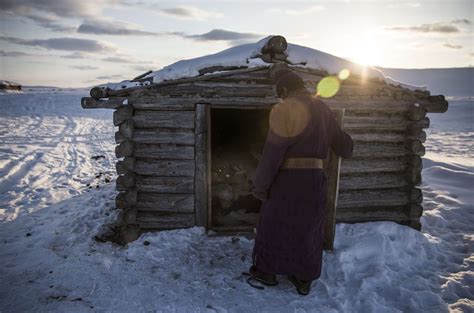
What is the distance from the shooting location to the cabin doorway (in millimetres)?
6184

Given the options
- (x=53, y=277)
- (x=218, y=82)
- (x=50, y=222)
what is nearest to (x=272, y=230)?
(x=218, y=82)

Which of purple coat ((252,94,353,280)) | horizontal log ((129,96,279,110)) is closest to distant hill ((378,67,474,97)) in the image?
horizontal log ((129,96,279,110))

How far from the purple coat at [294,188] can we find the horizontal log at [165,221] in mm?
1817

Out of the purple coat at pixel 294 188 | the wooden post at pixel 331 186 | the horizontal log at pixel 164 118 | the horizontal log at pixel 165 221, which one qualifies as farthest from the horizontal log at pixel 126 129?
the wooden post at pixel 331 186

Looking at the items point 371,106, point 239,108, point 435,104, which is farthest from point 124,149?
point 435,104

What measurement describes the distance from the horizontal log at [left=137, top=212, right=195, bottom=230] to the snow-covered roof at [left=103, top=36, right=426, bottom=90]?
2.11m

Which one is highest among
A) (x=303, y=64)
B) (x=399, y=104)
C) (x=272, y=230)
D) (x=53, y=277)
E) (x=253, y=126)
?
(x=303, y=64)

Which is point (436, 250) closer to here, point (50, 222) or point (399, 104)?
point (399, 104)

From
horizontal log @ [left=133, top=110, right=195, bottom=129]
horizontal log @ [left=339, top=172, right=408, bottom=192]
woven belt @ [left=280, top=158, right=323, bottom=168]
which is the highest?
horizontal log @ [left=133, top=110, right=195, bottom=129]

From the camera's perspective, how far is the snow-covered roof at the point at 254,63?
5.14 meters

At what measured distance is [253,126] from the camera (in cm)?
1037

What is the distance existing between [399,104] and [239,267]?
3855 mm

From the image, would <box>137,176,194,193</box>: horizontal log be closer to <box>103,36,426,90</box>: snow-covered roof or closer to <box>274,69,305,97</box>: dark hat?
<box>103,36,426,90</box>: snow-covered roof

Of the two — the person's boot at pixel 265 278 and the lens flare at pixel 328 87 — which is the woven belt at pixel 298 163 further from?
the lens flare at pixel 328 87
